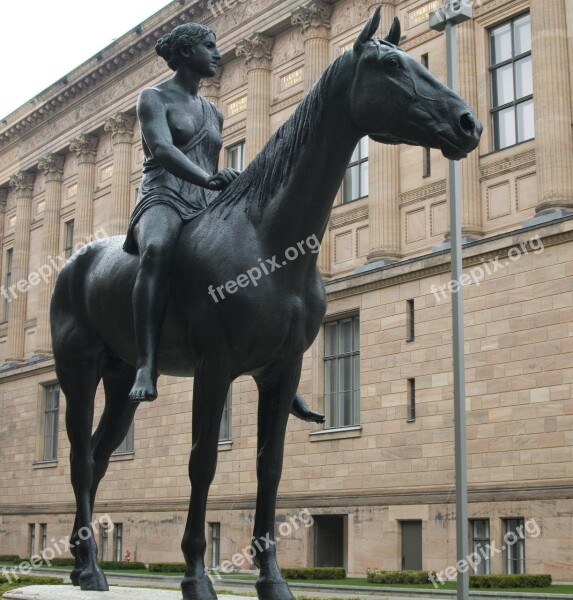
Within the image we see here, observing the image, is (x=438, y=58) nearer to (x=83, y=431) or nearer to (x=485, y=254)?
(x=485, y=254)

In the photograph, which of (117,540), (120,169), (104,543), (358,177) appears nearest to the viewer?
(358,177)

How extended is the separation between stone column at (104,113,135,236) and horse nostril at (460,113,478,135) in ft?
143

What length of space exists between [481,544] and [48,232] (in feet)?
107

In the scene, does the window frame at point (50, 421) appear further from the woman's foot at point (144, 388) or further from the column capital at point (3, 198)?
the woman's foot at point (144, 388)

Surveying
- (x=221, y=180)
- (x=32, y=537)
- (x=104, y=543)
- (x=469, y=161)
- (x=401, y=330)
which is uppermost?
(x=469, y=161)

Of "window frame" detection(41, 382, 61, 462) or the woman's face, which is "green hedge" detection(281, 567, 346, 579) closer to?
the woman's face

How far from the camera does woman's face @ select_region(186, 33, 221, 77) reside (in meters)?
8.83

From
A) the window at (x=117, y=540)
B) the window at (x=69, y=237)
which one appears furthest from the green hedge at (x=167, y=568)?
the window at (x=69, y=237)

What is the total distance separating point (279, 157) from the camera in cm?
789

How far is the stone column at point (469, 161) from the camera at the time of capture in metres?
33.9

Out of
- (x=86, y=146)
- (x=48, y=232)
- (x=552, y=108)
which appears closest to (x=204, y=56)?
(x=552, y=108)

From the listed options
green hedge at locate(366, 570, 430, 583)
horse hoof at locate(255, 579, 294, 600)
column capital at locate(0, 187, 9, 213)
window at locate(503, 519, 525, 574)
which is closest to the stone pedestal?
horse hoof at locate(255, 579, 294, 600)

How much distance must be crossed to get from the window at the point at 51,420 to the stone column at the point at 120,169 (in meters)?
9.24

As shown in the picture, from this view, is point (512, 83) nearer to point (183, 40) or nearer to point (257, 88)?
point (257, 88)
